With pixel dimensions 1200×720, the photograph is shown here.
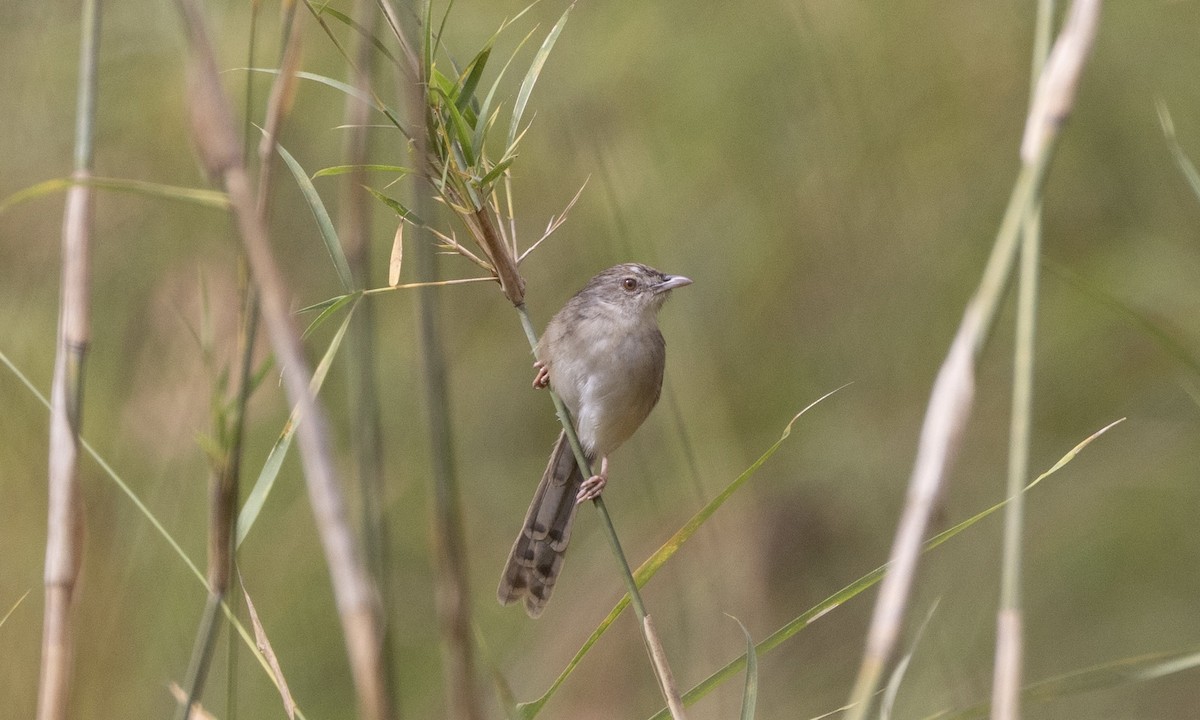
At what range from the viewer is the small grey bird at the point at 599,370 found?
4859mm

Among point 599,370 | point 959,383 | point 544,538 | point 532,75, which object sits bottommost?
point 544,538

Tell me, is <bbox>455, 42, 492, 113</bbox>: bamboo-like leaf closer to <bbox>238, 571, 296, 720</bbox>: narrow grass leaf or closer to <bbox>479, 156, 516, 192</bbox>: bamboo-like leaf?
<bbox>479, 156, 516, 192</bbox>: bamboo-like leaf

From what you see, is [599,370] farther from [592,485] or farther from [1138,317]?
[1138,317]

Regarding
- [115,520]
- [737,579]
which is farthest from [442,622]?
[737,579]

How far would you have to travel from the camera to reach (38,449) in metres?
5.27

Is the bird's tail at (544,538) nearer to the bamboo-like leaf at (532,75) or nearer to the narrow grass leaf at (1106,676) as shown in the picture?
the bamboo-like leaf at (532,75)

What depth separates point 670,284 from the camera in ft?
17.0

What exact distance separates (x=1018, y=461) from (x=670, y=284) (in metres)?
3.76

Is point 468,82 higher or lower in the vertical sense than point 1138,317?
higher

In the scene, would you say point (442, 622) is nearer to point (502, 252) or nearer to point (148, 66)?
point (502, 252)

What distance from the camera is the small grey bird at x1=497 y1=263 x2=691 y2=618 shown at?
15.9 feet

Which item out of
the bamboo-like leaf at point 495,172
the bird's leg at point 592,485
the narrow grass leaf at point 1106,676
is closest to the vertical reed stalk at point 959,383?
the narrow grass leaf at point 1106,676

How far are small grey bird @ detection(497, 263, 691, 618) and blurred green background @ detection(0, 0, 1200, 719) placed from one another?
414mm

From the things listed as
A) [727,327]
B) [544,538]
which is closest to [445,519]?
[544,538]
